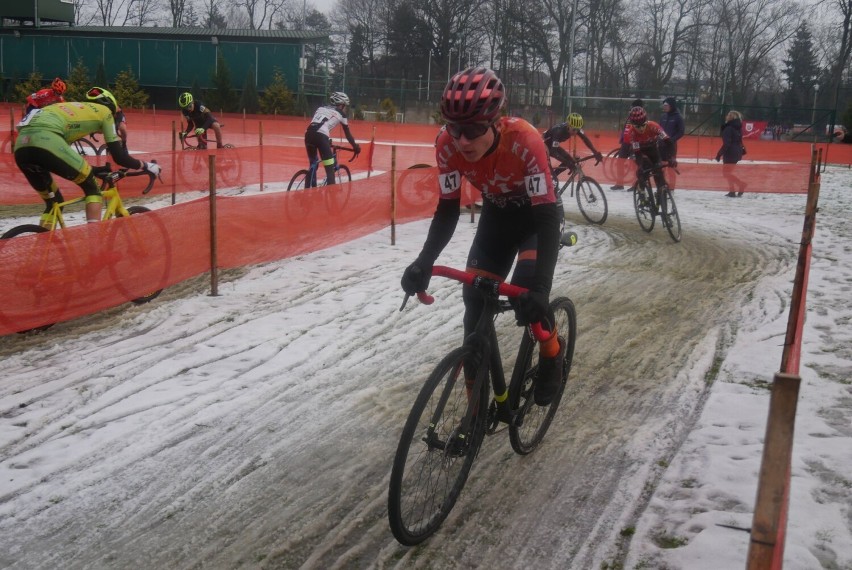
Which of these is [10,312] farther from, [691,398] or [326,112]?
[326,112]

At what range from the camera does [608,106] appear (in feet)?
134

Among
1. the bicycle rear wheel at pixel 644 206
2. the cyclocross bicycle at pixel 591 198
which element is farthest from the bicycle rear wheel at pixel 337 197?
the bicycle rear wheel at pixel 644 206

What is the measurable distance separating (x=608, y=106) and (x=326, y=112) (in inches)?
1238

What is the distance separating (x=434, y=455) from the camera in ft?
11.9

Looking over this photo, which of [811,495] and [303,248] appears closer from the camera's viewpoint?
[811,495]

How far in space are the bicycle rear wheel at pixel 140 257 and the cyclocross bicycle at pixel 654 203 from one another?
7.17 meters

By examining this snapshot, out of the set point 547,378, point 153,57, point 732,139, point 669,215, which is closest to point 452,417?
point 547,378

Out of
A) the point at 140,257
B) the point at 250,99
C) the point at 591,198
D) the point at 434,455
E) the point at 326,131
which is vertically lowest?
the point at 434,455

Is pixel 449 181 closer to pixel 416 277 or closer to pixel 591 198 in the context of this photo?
pixel 416 277

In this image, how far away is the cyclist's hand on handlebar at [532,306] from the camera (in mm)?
3344

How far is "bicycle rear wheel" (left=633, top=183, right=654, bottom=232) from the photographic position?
1171cm

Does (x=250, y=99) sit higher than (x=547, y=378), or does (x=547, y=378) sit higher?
(x=250, y=99)

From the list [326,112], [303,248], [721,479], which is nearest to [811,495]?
[721,479]

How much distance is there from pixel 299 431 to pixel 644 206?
8451mm
